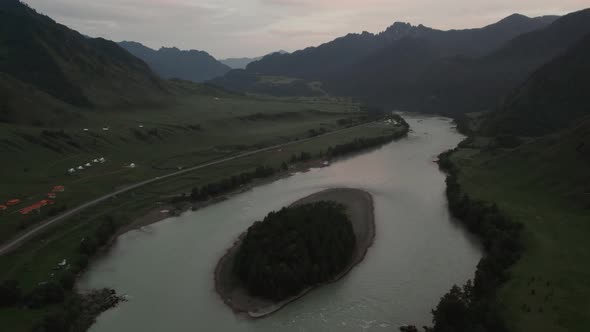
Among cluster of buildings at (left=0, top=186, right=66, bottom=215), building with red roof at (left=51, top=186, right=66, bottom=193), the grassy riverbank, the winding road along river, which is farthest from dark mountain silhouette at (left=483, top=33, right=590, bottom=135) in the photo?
cluster of buildings at (left=0, top=186, right=66, bottom=215)

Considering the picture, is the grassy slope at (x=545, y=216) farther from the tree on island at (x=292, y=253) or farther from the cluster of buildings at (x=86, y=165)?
the cluster of buildings at (x=86, y=165)

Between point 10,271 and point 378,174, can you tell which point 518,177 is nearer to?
point 378,174

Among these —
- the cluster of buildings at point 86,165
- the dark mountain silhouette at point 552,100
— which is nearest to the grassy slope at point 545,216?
the dark mountain silhouette at point 552,100

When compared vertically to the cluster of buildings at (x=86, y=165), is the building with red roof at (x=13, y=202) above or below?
below

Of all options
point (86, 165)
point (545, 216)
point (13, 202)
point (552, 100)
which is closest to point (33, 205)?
point (13, 202)

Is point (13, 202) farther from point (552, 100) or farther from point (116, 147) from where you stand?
point (552, 100)

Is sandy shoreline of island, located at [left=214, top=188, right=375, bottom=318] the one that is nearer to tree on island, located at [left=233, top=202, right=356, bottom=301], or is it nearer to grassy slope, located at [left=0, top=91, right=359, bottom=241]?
tree on island, located at [left=233, top=202, right=356, bottom=301]
